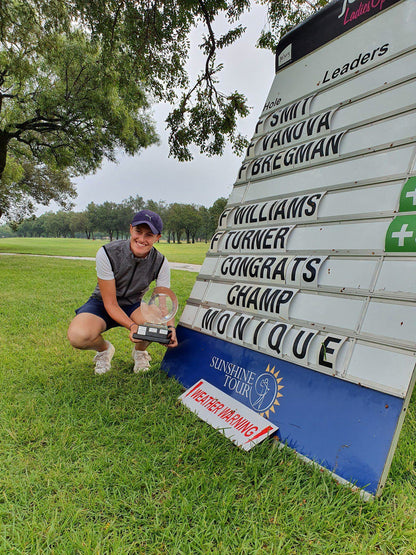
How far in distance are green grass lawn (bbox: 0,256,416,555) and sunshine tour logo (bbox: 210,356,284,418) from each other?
258mm

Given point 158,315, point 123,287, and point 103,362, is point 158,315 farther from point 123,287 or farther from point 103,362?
point 103,362

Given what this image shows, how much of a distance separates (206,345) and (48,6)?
20.4ft

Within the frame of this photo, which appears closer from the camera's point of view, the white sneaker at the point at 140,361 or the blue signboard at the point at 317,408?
the blue signboard at the point at 317,408

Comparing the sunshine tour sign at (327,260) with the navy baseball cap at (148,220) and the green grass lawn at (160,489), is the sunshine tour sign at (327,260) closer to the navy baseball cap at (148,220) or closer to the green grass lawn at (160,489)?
the green grass lawn at (160,489)

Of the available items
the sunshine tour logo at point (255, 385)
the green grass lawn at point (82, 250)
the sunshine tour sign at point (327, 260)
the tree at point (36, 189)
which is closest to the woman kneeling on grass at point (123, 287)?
the sunshine tour sign at point (327, 260)

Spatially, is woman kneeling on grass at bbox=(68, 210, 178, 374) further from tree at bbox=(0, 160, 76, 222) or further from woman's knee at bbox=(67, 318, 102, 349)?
tree at bbox=(0, 160, 76, 222)

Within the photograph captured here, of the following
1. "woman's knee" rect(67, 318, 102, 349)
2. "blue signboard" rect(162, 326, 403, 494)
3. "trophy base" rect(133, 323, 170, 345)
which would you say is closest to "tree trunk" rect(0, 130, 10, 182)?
"woman's knee" rect(67, 318, 102, 349)

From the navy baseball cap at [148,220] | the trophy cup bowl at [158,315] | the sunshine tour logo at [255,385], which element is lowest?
the sunshine tour logo at [255,385]

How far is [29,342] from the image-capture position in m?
3.65

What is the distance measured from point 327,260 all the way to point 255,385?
3.12 ft

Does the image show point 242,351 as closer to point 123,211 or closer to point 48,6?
point 48,6

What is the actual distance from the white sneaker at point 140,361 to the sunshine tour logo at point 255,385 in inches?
33.9

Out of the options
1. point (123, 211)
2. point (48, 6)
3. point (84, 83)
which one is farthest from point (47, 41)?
point (123, 211)

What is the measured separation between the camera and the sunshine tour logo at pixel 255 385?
6.57 ft
